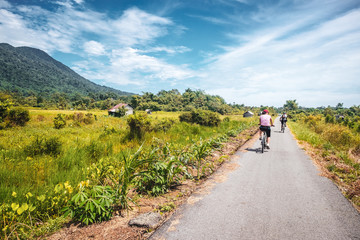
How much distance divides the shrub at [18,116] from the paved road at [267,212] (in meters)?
22.0

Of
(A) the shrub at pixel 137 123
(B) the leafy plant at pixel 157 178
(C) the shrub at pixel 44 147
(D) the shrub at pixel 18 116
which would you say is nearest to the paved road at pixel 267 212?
(B) the leafy plant at pixel 157 178

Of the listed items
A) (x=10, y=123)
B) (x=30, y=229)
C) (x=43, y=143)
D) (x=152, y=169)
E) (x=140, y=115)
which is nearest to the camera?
(x=30, y=229)

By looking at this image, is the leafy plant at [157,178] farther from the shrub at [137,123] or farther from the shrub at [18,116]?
the shrub at [18,116]

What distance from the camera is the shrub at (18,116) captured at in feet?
56.9

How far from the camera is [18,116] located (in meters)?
18.0

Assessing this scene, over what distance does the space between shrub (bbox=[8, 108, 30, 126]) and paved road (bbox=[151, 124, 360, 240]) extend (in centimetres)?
2196

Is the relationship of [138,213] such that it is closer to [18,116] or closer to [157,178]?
[157,178]

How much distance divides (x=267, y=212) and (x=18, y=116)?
23.7 meters

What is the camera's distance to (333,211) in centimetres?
318

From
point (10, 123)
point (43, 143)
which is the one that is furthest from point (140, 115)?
point (10, 123)

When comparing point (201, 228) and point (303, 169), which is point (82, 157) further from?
point (303, 169)

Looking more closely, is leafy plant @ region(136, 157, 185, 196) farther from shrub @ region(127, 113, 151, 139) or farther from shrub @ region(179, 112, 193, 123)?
shrub @ region(179, 112, 193, 123)

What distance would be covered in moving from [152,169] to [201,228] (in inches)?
60.8

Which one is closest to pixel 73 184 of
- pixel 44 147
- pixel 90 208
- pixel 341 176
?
pixel 90 208
